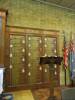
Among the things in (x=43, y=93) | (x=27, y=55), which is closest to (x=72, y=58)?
(x=27, y=55)

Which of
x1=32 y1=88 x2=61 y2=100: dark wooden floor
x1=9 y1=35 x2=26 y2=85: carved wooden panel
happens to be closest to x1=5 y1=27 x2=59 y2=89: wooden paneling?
x1=9 y1=35 x2=26 y2=85: carved wooden panel

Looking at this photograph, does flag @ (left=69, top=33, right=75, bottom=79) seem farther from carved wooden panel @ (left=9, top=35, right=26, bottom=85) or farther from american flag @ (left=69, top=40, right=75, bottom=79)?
carved wooden panel @ (left=9, top=35, right=26, bottom=85)

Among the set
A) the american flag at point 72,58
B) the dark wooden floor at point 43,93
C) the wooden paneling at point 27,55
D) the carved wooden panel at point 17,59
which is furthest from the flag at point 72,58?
the carved wooden panel at point 17,59

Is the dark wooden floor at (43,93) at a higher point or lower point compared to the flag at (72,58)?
lower

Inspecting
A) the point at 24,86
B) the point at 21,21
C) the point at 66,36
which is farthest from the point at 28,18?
the point at 24,86

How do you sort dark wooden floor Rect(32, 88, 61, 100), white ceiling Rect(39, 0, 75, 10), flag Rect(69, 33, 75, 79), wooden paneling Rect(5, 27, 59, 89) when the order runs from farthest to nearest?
flag Rect(69, 33, 75, 79), white ceiling Rect(39, 0, 75, 10), wooden paneling Rect(5, 27, 59, 89), dark wooden floor Rect(32, 88, 61, 100)

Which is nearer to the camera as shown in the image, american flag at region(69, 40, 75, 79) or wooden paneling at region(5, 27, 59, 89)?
wooden paneling at region(5, 27, 59, 89)

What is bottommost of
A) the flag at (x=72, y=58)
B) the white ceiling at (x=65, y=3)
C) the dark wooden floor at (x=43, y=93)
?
the dark wooden floor at (x=43, y=93)

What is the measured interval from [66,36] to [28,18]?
5.43 ft

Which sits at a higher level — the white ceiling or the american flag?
the white ceiling

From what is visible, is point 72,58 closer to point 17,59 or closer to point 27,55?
point 27,55

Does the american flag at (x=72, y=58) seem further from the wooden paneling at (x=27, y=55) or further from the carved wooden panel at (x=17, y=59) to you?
the carved wooden panel at (x=17, y=59)

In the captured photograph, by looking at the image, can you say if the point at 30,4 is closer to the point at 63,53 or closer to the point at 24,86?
the point at 63,53

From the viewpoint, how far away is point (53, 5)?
20.3 feet
